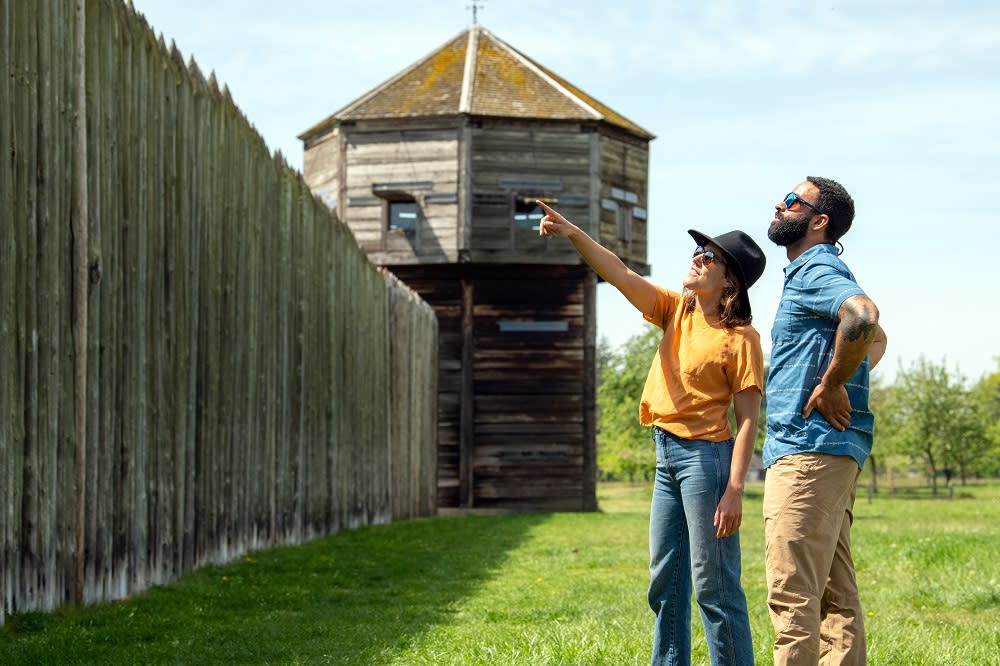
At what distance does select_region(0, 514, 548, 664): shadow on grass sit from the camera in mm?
A: 6410

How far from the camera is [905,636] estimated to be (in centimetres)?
677

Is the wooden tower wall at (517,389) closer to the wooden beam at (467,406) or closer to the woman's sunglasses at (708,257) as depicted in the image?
the wooden beam at (467,406)

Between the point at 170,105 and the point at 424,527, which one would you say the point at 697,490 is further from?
the point at 424,527

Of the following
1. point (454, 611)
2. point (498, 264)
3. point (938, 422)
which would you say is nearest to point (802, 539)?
point (454, 611)

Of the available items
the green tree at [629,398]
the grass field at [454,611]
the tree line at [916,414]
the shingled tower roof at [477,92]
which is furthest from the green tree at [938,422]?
the grass field at [454,611]

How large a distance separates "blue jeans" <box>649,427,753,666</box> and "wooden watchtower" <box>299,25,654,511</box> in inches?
811

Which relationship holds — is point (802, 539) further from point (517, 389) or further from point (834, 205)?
point (517, 389)

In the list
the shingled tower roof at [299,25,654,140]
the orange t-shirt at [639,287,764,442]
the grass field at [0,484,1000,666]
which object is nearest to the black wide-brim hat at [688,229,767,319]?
the orange t-shirt at [639,287,764,442]

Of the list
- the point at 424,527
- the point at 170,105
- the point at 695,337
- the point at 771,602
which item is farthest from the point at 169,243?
the point at 424,527

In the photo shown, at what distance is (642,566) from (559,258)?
46.9ft

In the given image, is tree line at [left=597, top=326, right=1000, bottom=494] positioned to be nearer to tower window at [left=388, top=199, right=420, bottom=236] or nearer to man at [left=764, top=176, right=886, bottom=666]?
tower window at [left=388, top=199, right=420, bottom=236]

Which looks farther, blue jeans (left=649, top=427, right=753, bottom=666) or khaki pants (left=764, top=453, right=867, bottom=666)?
blue jeans (left=649, top=427, right=753, bottom=666)

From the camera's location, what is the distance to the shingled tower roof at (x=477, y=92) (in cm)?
2594

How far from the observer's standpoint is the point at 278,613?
8.03 metres
